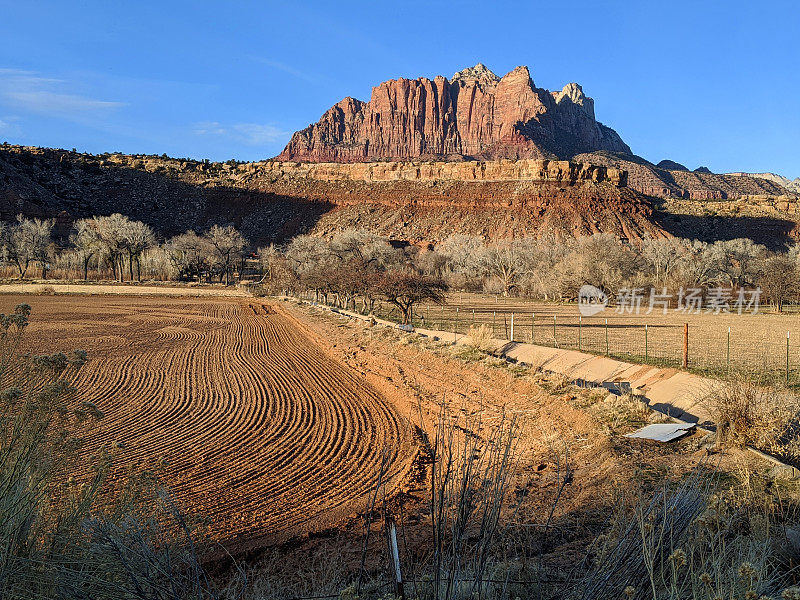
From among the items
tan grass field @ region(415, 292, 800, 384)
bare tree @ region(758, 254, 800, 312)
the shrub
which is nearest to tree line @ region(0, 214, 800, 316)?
bare tree @ region(758, 254, 800, 312)

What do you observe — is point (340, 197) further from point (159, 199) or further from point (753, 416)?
point (753, 416)

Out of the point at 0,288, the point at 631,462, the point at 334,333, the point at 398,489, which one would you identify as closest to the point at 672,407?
the point at 631,462

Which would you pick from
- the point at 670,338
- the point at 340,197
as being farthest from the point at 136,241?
the point at 670,338

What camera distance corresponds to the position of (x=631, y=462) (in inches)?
330

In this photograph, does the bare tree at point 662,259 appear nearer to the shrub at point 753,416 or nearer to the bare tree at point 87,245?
the shrub at point 753,416

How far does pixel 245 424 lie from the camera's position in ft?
41.9

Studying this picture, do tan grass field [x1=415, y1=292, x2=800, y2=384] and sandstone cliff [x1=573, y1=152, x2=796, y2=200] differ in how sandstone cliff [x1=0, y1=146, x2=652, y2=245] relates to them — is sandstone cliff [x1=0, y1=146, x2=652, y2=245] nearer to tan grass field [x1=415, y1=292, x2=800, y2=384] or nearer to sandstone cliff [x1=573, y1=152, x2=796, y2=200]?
sandstone cliff [x1=573, y1=152, x2=796, y2=200]

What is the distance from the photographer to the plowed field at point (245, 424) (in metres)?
8.61

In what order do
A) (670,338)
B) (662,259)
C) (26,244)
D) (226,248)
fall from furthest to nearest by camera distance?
(226,248) → (26,244) → (662,259) → (670,338)

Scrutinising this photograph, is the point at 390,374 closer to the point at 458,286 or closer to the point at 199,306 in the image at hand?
the point at 199,306

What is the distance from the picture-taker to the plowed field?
A: 8.61 metres

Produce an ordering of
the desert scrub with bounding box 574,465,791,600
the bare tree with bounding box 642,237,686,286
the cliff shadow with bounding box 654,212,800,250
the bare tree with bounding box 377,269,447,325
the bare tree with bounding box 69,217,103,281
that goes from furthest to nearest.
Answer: the cliff shadow with bounding box 654,212,800,250
the bare tree with bounding box 69,217,103,281
the bare tree with bounding box 642,237,686,286
the bare tree with bounding box 377,269,447,325
the desert scrub with bounding box 574,465,791,600

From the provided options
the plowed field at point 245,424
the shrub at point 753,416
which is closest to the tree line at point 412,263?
the plowed field at point 245,424

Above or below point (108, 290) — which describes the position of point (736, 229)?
above
